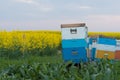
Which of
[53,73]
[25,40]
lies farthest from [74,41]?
[25,40]

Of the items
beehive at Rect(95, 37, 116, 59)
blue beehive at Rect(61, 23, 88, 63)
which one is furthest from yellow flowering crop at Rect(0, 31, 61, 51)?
blue beehive at Rect(61, 23, 88, 63)

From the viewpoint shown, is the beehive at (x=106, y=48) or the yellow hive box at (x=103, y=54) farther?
the beehive at (x=106, y=48)

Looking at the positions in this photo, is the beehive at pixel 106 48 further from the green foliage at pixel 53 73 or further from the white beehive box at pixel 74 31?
the green foliage at pixel 53 73

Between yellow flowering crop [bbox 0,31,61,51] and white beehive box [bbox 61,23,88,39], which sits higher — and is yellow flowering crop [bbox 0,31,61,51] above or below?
below

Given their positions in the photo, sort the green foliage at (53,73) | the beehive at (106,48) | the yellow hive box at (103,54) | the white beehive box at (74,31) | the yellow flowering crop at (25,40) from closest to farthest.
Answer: the green foliage at (53,73), the white beehive box at (74,31), the yellow hive box at (103,54), the beehive at (106,48), the yellow flowering crop at (25,40)

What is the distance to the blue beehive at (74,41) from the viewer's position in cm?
1061

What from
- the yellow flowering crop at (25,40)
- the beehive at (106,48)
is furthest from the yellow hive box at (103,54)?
the yellow flowering crop at (25,40)

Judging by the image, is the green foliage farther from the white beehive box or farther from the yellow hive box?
the yellow hive box

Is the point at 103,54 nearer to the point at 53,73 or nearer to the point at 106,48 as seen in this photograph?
the point at 106,48

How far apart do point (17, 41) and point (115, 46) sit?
10.7 meters

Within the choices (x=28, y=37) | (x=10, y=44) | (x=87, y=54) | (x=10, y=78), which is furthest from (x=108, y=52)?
(x=28, y=37)

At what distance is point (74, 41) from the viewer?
10656 mm

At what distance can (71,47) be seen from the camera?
1068cm

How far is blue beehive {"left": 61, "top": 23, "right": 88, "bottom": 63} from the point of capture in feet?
34.8
